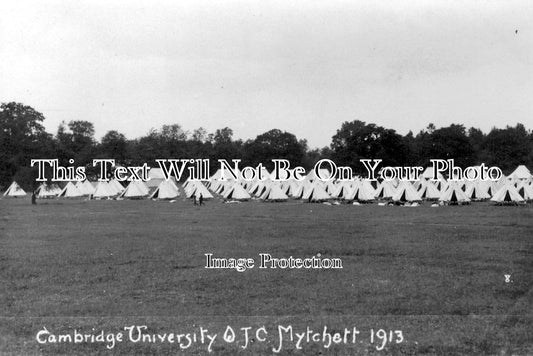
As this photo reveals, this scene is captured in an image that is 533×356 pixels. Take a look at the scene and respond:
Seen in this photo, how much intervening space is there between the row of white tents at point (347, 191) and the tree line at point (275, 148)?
431 cm

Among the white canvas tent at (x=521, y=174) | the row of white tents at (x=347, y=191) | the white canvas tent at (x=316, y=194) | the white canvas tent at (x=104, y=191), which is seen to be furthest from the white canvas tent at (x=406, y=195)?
the white canvas tent at (x=104, y=191)

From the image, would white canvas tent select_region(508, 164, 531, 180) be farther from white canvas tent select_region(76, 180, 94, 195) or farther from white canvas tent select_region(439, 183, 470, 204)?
white canvas tent select_region(76, 180, 94, 195)

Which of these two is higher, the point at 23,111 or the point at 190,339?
the point at 23,111

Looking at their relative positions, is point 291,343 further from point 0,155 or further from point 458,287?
point 0,155

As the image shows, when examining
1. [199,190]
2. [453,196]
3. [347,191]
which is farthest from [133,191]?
[453,196]

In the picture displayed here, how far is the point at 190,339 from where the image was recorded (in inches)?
306

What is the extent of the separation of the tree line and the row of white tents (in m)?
4.31

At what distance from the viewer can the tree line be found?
3266cm

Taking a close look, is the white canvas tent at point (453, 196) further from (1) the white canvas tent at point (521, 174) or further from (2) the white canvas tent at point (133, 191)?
(2) the white canvas tent at point (133, 191)

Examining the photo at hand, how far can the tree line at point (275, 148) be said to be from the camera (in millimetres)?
32656

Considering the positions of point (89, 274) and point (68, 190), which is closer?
point (89, 274)

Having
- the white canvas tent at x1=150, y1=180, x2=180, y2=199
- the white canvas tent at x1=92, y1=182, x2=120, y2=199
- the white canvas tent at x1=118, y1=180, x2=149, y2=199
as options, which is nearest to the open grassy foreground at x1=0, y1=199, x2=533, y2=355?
the white canvas tent at x1=150, y1=180, x2=180, y2=199

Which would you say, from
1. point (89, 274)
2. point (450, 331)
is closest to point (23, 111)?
point (89, 274)

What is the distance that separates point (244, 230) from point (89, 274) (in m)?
8.59
